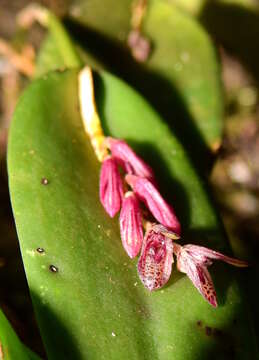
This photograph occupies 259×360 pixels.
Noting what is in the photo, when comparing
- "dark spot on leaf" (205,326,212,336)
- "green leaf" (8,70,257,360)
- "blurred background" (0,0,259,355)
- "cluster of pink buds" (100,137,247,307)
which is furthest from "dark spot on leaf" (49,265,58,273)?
"blurred background" (0,0,259,355)

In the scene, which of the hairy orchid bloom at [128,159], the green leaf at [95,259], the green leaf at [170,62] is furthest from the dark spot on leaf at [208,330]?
the green leaf at [170,62]

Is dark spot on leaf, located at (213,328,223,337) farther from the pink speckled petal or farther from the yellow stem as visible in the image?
the yellow stem

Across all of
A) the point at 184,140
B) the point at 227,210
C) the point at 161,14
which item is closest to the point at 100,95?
the point at 184,140

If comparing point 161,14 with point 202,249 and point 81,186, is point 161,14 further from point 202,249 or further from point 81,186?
point 202,249

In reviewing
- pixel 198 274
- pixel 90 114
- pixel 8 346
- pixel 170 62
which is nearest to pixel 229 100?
pixel 170 62

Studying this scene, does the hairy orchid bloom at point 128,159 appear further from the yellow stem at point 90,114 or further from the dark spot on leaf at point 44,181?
the dark spot on leaf at point 44,181

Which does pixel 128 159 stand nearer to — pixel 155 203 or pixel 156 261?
pixel 155 203

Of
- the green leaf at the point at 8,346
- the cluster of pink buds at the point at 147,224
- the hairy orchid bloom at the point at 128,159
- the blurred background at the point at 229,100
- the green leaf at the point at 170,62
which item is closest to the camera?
the green leaf at the point at 8,346
